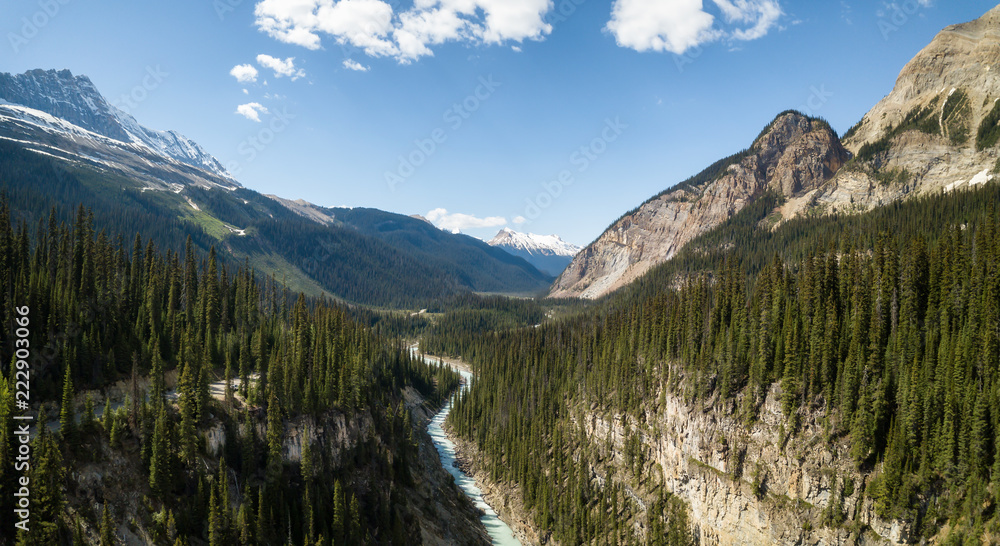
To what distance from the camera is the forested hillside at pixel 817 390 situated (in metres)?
53.6

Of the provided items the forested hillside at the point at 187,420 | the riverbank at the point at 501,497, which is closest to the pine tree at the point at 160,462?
the forested hillside at the point at 187,420

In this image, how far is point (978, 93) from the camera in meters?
197

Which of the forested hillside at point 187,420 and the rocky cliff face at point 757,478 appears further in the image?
the rocky cliff face at point 757,478

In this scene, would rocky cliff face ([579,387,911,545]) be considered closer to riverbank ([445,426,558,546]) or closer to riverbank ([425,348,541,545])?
riverbank ([445,426,558,546])

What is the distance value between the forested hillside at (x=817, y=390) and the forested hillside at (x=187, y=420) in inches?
1017

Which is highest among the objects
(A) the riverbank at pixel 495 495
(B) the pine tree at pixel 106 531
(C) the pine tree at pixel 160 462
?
(C) the pine tree at pixel 160 462

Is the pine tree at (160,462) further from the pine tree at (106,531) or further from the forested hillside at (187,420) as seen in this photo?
the pine tree at (106,531)

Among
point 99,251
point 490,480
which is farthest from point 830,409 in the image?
point 99,251

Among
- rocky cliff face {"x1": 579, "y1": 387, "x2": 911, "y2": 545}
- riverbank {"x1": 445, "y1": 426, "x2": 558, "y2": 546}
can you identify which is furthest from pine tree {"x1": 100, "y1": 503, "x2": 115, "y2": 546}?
rocky cliff face {"x1": 579, "y1": 387, "x2": 911, "y2": 545}

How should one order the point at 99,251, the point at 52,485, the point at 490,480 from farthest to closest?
the point at 490,480
the point at 99,251
the point at 52,485

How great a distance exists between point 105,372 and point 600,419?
8273cm

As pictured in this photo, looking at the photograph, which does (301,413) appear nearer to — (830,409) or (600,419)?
(600,419)

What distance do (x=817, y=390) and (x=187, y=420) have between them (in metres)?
77.8

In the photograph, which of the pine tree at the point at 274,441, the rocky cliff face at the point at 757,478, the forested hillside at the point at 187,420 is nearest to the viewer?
the forested hillside at the point at 187,420
